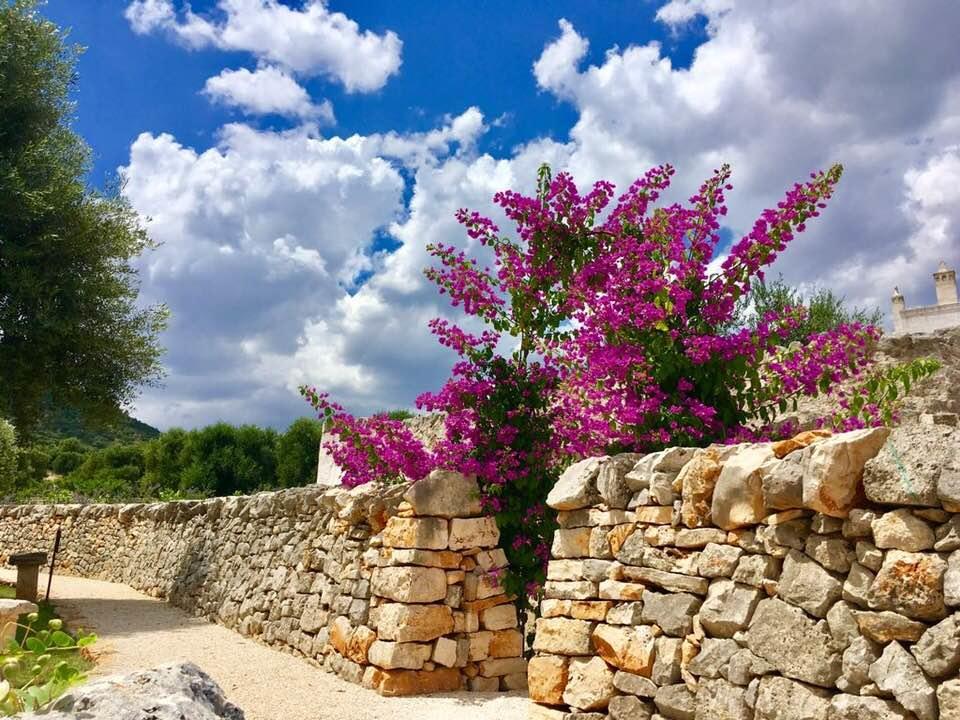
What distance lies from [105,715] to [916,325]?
27.5 metres

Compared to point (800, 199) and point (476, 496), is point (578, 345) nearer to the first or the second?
point (476, 496)

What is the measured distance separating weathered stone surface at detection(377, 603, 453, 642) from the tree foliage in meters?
8.81

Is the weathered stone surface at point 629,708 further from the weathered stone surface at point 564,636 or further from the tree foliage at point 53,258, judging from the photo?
the tree foliage at point 53,258

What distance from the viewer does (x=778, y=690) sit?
3949 millimetres

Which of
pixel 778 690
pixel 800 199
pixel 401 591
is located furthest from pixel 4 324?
pixel 778 690

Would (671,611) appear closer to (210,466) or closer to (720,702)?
(720,702)

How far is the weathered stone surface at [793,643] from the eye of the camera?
3770mm

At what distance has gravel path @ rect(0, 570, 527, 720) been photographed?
6.52 meters

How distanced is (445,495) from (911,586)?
15.1ft

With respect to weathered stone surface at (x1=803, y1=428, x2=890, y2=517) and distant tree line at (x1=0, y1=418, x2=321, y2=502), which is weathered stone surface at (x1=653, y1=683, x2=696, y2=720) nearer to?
weathered stone surface at (x1=803, y1=428, x2=890, y2=517)

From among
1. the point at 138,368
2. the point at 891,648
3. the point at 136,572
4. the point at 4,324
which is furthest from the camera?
the point at 136,572

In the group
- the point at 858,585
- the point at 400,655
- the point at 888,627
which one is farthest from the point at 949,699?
the point at 400,655

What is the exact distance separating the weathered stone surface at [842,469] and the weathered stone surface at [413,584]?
4251 mm

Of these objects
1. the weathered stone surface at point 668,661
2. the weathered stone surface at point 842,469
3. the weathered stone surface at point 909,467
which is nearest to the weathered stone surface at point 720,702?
the weathered stone surface at point 668,661
